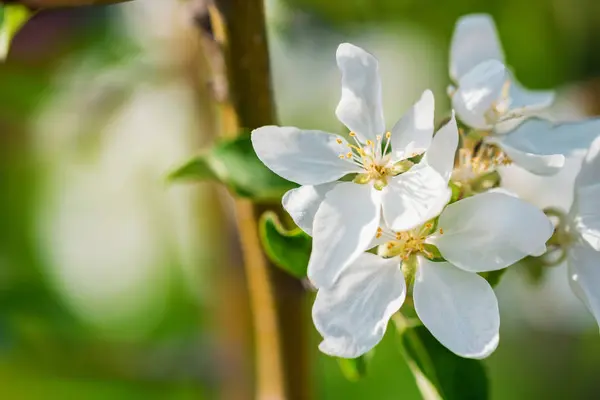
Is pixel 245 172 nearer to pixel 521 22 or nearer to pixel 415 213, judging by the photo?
pixel 415 213

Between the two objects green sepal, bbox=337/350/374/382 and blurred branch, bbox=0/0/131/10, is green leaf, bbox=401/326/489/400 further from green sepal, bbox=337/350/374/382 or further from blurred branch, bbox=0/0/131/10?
blurred branch, bbox=0/0/131/10

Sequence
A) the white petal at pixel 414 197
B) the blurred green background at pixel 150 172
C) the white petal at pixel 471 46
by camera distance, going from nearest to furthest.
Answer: the white petal at pixel 414 197
the white petal at pixel 471 46
the blurred green background at pixel 150 172

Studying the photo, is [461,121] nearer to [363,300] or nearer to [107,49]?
[363,300]

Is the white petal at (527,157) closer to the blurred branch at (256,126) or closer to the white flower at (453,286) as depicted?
the white flower at (453,286)

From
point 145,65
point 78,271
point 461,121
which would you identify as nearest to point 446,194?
point 461,121

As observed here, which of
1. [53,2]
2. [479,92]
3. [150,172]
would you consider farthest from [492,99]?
[150,172]

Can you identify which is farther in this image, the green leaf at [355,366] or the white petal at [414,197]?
the green leaf at [355,366]

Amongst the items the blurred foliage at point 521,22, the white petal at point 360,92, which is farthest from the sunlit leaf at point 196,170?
the blurred foliage at point 521,22
